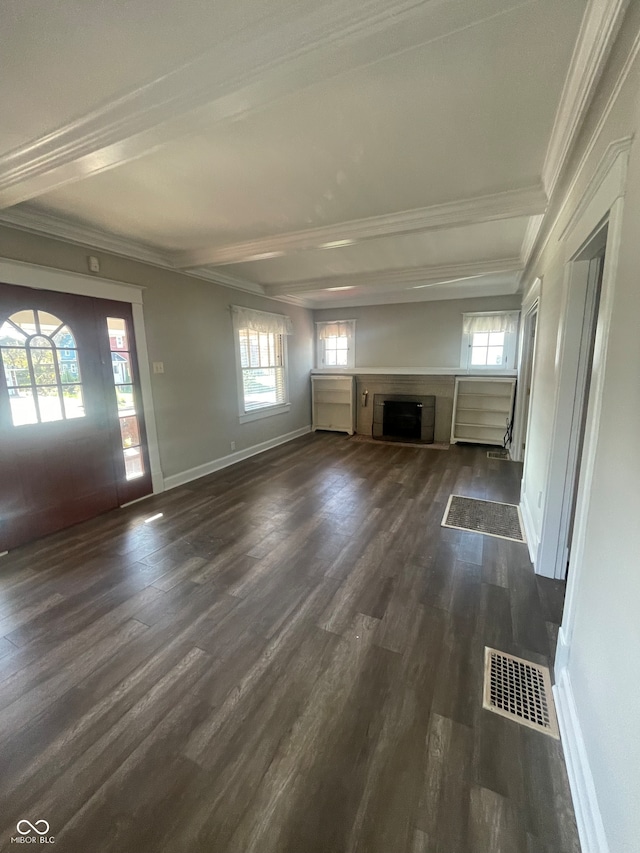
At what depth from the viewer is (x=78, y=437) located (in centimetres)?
319

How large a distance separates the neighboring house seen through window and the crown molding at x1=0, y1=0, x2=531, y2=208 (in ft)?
16.7

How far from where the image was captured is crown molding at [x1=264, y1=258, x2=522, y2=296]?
4062 millimetres

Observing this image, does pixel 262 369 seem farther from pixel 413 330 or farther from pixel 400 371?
pixel 413 330

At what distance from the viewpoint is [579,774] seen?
1.20 m

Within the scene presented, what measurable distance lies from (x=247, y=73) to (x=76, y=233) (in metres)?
2.45

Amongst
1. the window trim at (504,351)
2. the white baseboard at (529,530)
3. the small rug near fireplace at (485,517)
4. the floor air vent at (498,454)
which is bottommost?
the small rug near fireplace at (485,517)

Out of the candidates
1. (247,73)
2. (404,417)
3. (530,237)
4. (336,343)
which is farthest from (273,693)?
(336,343)

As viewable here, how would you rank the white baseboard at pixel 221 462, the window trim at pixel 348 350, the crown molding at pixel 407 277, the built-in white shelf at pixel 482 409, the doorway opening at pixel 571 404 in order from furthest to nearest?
1. the window trim at pixel 348 350
2. the built-in white shelf at pixel 482 409
3. the white baseboard at pixel 221 462
4. the crown molding at pixel 407 277
5. the doorway opening at pixel 571 404

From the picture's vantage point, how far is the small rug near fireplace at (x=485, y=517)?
3.01 meters

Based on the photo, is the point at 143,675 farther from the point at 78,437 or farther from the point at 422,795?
the point at 78,437

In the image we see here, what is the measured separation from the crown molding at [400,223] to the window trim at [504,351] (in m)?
3.43

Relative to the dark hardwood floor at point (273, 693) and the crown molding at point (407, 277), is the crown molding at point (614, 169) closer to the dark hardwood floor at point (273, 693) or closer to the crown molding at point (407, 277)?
the dark hardwood floor at point (273, 693)

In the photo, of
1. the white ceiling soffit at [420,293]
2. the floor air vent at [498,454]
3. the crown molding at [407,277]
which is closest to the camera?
the crown molding at [407,277]

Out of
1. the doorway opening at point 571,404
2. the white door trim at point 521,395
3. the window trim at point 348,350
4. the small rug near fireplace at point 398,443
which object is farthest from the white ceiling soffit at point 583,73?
the window trim at point 348,350
